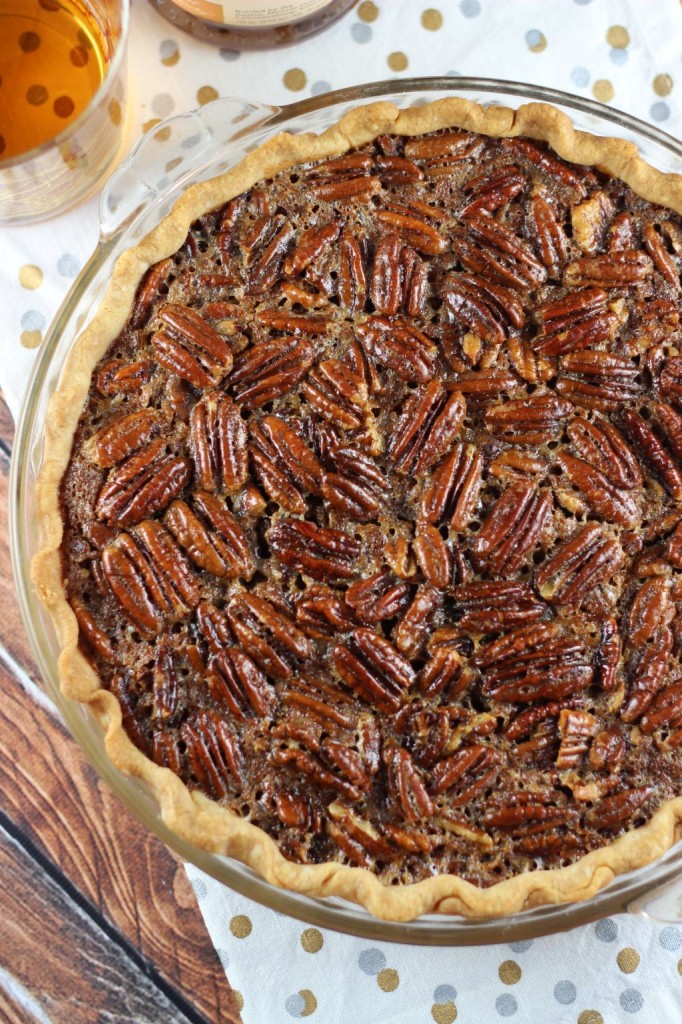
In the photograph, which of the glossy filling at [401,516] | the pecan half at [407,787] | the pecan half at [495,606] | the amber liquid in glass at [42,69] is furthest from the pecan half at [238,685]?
the amber liquid in glass at [42,69]

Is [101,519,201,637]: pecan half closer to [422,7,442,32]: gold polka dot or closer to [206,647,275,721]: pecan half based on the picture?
[206,647,275,721]: pecan half

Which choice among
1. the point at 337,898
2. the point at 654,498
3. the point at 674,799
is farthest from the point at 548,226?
the point at 337,898

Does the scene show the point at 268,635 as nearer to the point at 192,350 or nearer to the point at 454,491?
the point at 454,491

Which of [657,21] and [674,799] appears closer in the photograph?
[674,799]

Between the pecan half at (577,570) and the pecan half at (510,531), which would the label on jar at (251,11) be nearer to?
the pecan half at (510,531)

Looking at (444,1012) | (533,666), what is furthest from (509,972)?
(533,666)

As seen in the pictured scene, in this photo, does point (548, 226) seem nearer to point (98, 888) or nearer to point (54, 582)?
point (54, 582)
